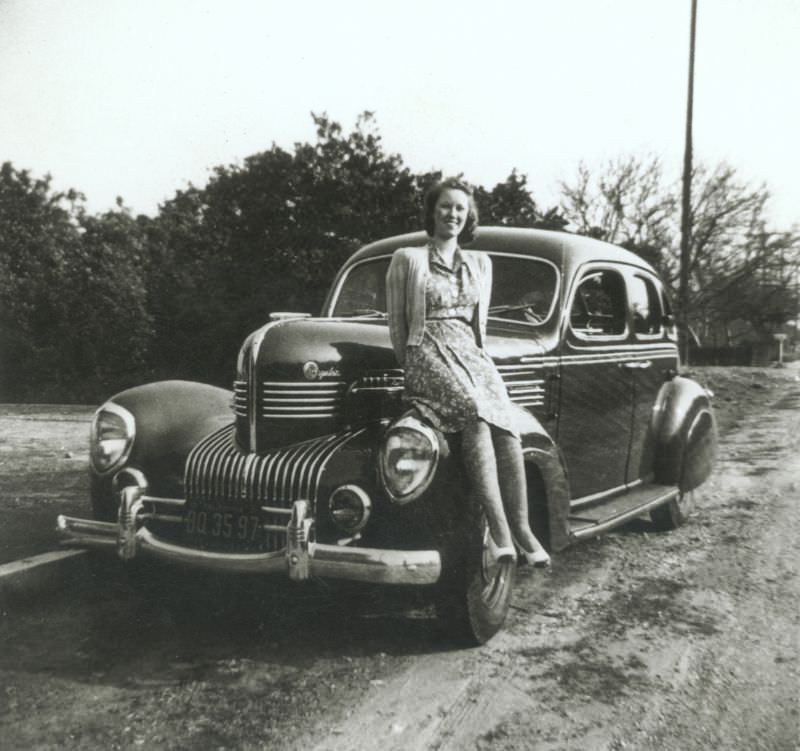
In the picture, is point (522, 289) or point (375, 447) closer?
point (375, 447)

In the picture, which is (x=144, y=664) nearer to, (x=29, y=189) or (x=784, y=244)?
(x=29, y=189)

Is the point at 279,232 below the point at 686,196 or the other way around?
below

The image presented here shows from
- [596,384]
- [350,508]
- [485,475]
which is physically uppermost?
[596,384]

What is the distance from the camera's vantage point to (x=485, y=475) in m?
3.22

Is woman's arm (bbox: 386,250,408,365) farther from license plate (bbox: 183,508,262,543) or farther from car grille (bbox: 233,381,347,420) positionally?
license plate (bbox: 183,508,262,543)

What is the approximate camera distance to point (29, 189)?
8102mm

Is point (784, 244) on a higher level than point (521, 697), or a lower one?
higher

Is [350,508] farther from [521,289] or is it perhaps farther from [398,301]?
[521,289]

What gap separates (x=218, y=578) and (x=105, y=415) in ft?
3.53

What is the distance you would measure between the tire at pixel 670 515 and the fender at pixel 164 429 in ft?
10.3

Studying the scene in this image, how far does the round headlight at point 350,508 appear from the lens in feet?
10.7

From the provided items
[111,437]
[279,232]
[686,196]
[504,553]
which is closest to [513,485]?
[504,553]

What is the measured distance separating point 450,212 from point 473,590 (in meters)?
1.55

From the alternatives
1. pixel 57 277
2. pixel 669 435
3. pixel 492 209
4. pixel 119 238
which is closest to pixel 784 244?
pixel 492 209
